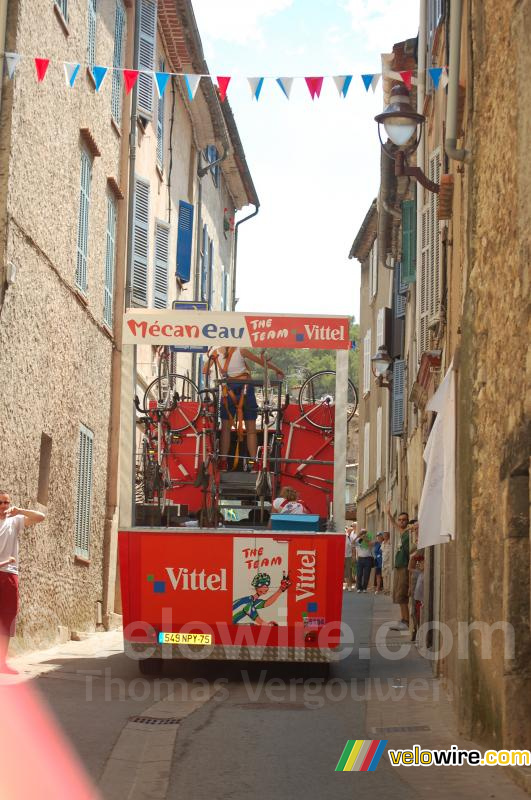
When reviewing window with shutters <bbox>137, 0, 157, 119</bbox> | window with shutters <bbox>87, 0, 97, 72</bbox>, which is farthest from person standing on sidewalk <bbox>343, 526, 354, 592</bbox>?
window with shutters <bbox>87, 0, 97, 72</bbox>

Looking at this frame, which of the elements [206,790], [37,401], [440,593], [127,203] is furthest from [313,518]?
[127,203]

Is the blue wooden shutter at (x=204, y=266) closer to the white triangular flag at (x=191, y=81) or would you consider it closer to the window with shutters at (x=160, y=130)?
the window with shutters at (x=160, y=130)

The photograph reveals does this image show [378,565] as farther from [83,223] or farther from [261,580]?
[261,580]

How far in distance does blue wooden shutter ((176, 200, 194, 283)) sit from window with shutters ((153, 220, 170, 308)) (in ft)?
5.54

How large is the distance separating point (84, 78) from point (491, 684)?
36.5 feet

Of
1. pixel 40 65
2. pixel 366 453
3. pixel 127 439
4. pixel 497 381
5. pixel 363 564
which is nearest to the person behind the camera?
pixel 497 381

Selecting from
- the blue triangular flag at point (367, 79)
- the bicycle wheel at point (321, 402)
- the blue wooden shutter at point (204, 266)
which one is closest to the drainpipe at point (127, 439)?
the bicycle wheel at point (321, 402)

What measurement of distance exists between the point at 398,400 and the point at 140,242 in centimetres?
986

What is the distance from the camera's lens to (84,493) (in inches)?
681

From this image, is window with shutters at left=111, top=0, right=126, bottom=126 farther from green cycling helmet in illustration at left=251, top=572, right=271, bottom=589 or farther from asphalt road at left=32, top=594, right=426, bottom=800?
green cycling helmet in illustration at left=251, top=572, right=271, bottom=589

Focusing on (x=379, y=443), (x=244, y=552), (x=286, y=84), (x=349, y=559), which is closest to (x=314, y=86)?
(x=286, y=84)

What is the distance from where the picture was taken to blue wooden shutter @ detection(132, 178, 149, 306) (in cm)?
2058

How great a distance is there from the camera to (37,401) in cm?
1420

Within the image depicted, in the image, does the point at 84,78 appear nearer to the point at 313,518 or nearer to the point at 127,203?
the point at 127,203
